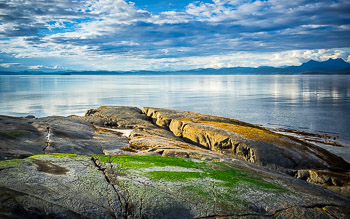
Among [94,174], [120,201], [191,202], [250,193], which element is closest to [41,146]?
[94,174]

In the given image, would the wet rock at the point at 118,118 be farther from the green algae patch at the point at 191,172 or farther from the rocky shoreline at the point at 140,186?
the green algae patch at the point at 191,172

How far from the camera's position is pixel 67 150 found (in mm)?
16281

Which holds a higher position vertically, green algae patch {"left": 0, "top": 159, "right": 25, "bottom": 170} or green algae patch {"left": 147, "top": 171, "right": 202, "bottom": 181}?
green algae patch {"left": 0, "top": 159, "right": 25, "bottom": 170}

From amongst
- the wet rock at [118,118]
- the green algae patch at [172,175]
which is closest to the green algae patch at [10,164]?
the green algae patch at [172,175]

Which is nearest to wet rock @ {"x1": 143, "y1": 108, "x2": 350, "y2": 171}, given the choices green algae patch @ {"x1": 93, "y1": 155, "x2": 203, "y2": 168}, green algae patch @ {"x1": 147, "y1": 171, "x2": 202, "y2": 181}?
green algae patch @ {"x1": 93, "y1": 155, "x2": 203, "y2": 168}

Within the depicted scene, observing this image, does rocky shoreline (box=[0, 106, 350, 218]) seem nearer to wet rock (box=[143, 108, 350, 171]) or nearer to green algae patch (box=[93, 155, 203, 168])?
green algae patch (box=[93, 155, 203, 168])

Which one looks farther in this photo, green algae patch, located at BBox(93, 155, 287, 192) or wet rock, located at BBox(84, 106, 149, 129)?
wet rock, located at BBox(84, 106, 149, 129)

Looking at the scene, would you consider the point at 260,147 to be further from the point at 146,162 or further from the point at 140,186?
the point at 140,186

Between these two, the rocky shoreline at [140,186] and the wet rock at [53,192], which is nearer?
the wet rock at [53,192]

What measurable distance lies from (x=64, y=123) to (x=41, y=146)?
8.50 meters

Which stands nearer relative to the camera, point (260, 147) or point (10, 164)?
point (10, 164)

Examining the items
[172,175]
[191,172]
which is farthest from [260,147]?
[172,175]

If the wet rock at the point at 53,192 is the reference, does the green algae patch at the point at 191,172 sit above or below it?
below

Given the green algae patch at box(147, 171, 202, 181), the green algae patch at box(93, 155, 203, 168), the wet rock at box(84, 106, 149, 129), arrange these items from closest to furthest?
the green algae patch at box(147, 171, 202, 181) < the green algae patch at box(93, 155, 203, 168) < the wet rock at box(84, 106, 149, 129)
